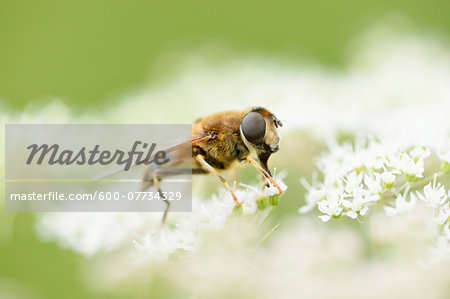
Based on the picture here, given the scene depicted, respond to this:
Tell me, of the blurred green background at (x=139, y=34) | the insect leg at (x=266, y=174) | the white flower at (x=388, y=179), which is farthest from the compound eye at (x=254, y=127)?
the blurred green background at (x=139, y=34)

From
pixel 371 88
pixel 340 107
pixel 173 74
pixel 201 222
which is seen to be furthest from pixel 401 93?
pixel 201 222

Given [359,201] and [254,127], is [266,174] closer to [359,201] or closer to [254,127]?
[254,127]

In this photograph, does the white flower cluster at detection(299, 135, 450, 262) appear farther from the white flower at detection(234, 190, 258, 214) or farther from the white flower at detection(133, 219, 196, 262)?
the white flower at detection(133, 219, 196, 262)

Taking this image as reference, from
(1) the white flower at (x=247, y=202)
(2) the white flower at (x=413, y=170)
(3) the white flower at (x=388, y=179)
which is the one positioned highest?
(2) the white flower at (x=413, y=170)

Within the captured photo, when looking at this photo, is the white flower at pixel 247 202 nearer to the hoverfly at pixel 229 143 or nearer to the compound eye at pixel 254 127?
the hoverfly at pixel 229 143

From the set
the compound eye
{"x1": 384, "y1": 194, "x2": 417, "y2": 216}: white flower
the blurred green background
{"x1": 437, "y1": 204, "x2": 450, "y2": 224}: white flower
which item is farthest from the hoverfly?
the blurred green background

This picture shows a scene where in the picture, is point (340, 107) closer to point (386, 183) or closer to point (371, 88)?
point (371, 88)

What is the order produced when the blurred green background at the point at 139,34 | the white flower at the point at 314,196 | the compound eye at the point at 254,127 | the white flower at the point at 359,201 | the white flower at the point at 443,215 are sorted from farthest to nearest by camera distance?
the blurred green background at the point at 139,34, the compound eye at the point at 254,127, the white flower at the point at 314,196, the white flower at the point at 359,201, the white flower at the point at 443,215
